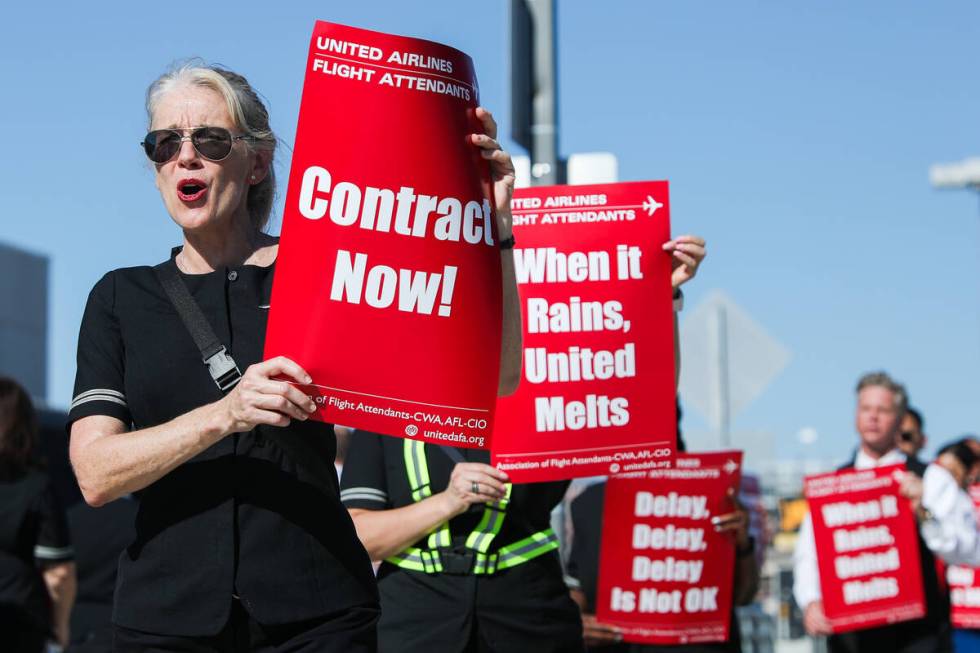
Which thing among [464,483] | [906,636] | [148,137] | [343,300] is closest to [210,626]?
[343,300]

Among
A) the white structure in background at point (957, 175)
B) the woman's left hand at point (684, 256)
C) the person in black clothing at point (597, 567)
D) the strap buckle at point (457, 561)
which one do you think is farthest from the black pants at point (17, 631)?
the white structure in background at point (957, 175)

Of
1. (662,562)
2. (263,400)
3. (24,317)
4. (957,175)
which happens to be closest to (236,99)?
(263,400)

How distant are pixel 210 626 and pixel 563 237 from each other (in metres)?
2.26

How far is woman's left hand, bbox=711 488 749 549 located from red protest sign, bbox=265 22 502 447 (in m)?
3.39

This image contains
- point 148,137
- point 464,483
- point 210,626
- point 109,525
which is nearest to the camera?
point 210,626

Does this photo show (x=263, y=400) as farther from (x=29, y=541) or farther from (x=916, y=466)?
(x=916, y=466)

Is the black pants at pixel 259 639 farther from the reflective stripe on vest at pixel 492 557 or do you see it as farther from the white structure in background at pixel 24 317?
the white structure in background at pixel 24 317

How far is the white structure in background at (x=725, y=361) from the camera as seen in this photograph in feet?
37.2

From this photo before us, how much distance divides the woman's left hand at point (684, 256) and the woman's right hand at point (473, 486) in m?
0.86

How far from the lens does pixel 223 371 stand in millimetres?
3350

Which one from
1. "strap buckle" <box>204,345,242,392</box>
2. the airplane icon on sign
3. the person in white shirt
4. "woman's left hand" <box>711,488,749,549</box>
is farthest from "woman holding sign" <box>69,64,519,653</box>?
the person in white shirt

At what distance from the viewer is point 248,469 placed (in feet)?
11.0

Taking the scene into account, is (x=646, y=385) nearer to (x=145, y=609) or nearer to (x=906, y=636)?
(x=145, y=609)

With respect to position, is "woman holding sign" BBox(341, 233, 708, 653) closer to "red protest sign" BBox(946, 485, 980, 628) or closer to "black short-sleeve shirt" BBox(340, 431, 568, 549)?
"black short-sleeve shirt" BBox(340, 431, 568, 549)
